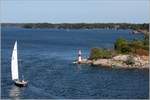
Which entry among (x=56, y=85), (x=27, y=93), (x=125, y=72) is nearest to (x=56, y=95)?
(x=27, y=93)

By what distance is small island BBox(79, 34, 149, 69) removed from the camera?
54.6m

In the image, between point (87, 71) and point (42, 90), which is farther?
point (87, 71)

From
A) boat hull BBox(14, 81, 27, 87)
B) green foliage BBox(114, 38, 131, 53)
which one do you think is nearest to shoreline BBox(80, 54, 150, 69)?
green foliage BBox(114, 38, 131, 53)

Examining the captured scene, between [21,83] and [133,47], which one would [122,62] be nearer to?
[133,47]

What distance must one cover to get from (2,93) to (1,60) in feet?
71.9

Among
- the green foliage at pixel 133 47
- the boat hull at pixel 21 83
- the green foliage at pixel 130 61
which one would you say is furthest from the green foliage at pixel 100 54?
the boat hull at pixel 21 83

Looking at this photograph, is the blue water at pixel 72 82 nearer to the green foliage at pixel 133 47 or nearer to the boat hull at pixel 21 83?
the boat hull at pixel 21 83

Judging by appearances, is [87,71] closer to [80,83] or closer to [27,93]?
[80,83]

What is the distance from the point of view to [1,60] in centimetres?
6019

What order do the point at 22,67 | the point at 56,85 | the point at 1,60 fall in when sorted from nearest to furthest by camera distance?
the point at 56,85 < the point at 22,67 < the point at 1,60

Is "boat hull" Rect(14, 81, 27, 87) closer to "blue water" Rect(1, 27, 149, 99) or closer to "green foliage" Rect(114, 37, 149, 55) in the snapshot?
"blue water" Rect(1, 27, 149, 99)

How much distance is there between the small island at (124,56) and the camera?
5462cm

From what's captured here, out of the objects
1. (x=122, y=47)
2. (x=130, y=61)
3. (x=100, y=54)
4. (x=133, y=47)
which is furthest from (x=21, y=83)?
(x=133, y=47)

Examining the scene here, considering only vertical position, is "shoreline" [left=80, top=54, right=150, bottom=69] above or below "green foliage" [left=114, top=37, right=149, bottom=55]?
below
